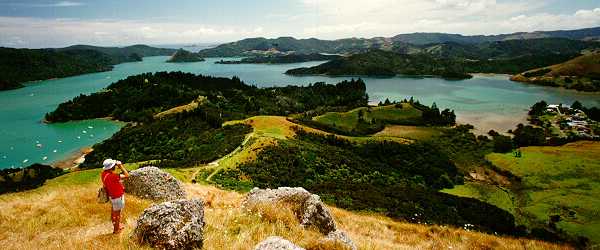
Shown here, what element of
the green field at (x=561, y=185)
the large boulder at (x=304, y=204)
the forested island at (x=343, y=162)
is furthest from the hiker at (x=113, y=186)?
the green field at (x=561, y=185)

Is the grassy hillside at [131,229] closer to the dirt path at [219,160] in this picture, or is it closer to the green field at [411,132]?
the dirt path at [219,160]

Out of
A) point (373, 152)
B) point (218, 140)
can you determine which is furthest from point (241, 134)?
point (373, 152)

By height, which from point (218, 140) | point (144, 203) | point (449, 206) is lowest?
point (449, 206)

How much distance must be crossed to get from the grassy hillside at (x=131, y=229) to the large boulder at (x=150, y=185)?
1.01 meters

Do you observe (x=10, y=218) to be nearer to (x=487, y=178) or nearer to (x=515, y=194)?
(x=515, y=194)

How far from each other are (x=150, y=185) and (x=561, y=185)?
12327 cm

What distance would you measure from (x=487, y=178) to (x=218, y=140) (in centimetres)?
8417

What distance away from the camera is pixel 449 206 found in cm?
7750

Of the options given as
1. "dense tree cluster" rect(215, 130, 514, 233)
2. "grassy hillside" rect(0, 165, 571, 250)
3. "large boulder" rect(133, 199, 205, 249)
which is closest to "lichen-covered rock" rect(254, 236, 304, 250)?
"grassy hillside" rect(0, 165, 571, 250)

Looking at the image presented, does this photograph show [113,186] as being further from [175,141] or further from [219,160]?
[175,141]

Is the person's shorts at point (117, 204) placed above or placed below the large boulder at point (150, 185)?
above

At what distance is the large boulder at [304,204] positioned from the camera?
15.6 metres

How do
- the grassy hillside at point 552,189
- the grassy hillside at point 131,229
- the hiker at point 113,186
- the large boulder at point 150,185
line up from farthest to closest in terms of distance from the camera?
1. the grassy hillside at point 552,189
2. the large boulder at point 150,185
3. the hiker at point 113,186
4. the grassy hillside at point 131,229

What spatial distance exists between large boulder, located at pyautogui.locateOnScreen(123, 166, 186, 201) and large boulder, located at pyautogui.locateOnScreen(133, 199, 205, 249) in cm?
827
